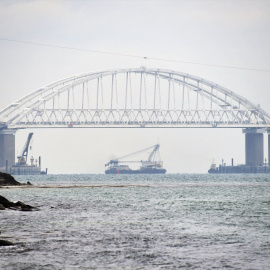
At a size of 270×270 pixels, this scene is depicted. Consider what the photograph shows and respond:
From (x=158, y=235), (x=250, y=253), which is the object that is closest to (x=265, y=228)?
(x=158, y=235)

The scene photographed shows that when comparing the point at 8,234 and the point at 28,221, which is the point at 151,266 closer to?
the point at 8,234

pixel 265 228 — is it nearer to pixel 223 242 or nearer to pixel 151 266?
pixel 223 242

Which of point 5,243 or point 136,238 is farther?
point 136,238

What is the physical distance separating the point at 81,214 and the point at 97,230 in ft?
34.6

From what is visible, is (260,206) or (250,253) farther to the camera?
(260,206)

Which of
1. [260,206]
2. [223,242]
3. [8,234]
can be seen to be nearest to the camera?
[223,242]

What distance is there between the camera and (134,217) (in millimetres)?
48688

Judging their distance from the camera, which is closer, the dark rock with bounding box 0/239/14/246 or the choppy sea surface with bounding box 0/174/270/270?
the choppy sea surface with bounding box 0/174/270/270

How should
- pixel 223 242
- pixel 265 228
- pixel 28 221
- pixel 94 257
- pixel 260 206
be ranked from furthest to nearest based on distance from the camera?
1. pixel 260 206
2. pixel 28 221
3. pixel 265 228
4. pixel 223 242
5. pixel 94 257

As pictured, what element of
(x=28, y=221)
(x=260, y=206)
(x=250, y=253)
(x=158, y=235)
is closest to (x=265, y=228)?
(x=158, y=235)

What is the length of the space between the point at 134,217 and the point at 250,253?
56.7 feet

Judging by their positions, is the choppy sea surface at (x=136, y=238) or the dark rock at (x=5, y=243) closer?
the choppy sea surface at (x=136, y=238)

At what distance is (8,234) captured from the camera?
37.8 metres

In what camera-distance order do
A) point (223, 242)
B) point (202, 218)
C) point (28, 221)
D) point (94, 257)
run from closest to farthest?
point (94, 257) < point (223, 242) < point (28, 221) < point (202, 218)
